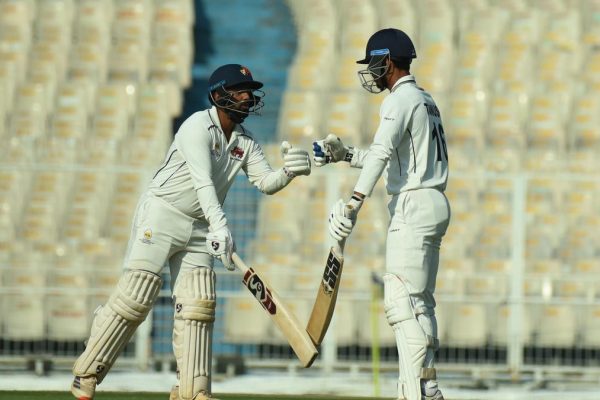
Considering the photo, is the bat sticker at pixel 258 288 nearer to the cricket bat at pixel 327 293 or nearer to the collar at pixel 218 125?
the cricket bat at pixel 327 293

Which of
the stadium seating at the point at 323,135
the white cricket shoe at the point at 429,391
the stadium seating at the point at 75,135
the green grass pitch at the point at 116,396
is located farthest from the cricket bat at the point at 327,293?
the stadium seating at the point at 75,135

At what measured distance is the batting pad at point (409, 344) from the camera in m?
6.02

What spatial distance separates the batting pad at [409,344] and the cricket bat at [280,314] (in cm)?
47

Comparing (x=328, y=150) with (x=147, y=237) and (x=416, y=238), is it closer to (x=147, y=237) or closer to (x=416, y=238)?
(x=416, y=238)

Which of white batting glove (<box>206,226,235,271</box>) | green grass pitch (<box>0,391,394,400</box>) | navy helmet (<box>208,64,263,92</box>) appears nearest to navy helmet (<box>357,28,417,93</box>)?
navy helmet (<box>208,64,263,92</box>)

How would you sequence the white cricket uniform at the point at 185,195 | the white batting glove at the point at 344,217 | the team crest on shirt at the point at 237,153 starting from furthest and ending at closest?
the team crest on shirt at the point at 237,153 → the white cricket uniform at the point at 185,195 → the white batting glove at the point at 344,217

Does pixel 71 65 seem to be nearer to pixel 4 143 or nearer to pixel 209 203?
pixel 4 143

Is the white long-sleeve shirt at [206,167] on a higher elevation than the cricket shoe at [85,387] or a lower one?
higher

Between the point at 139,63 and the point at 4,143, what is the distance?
2123 millimetres

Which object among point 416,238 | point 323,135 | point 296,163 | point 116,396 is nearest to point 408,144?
point 416,238

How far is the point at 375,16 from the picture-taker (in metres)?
15.5

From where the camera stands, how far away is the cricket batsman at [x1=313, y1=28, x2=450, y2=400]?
603cm

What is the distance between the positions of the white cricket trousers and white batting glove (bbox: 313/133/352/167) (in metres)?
0.45

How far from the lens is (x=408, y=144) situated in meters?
6.22
